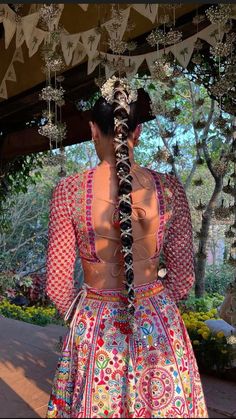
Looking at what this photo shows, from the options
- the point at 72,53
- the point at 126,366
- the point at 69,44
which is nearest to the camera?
the point at 126,366

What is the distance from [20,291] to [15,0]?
7.11 m

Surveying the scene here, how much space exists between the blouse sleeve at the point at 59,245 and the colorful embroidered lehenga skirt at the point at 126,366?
114mm

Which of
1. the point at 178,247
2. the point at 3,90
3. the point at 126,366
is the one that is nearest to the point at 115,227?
the point at 178,247

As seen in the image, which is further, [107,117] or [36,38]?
[36,38]

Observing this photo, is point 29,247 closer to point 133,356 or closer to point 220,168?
point 220,168

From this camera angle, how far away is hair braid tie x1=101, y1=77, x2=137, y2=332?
1.39 metres

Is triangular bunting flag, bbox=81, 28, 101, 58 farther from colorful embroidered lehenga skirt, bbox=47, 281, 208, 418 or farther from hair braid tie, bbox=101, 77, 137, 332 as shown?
colorful embroidered lehenga skirt, bbox=47, 281, 208, 418

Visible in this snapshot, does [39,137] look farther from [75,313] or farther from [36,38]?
[75,313]

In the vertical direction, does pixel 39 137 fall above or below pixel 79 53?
below

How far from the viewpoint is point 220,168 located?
2469mm

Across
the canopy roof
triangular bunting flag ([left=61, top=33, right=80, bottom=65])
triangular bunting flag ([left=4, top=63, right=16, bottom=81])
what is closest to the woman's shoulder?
the canopy roof

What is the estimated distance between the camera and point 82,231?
4.87ft

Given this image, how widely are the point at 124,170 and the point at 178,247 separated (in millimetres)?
368

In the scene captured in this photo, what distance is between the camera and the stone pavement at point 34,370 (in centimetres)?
284
